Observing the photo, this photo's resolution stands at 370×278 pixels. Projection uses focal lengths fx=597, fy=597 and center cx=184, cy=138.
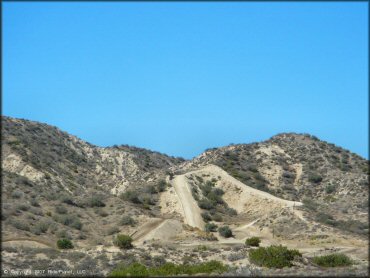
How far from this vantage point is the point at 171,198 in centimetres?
8400

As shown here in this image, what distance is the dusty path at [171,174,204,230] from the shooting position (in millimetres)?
76250

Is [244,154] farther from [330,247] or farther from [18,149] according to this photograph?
[330,247]

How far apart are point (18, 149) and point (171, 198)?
26.3 metres

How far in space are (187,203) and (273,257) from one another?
40553mm

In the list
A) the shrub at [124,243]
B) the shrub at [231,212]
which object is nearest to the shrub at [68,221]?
the shrub at [124,243]

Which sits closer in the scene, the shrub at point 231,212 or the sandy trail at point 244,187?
the sandy trail at point 244,187

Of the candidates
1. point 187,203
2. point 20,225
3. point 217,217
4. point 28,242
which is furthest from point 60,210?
point 217,217

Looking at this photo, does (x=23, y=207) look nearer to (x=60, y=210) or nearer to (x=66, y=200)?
(x=60, y=210)

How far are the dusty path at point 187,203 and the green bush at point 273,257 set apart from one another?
31.3 metres

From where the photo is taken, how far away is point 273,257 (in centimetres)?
4175

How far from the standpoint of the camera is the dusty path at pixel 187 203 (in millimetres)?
76250

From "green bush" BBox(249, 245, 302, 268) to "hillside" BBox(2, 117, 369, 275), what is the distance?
2.57 m

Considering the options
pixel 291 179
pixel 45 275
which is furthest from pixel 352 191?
pixel 45 275

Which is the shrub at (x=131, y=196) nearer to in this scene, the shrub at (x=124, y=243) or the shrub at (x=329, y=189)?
the shrub at (x=124, y=243)
